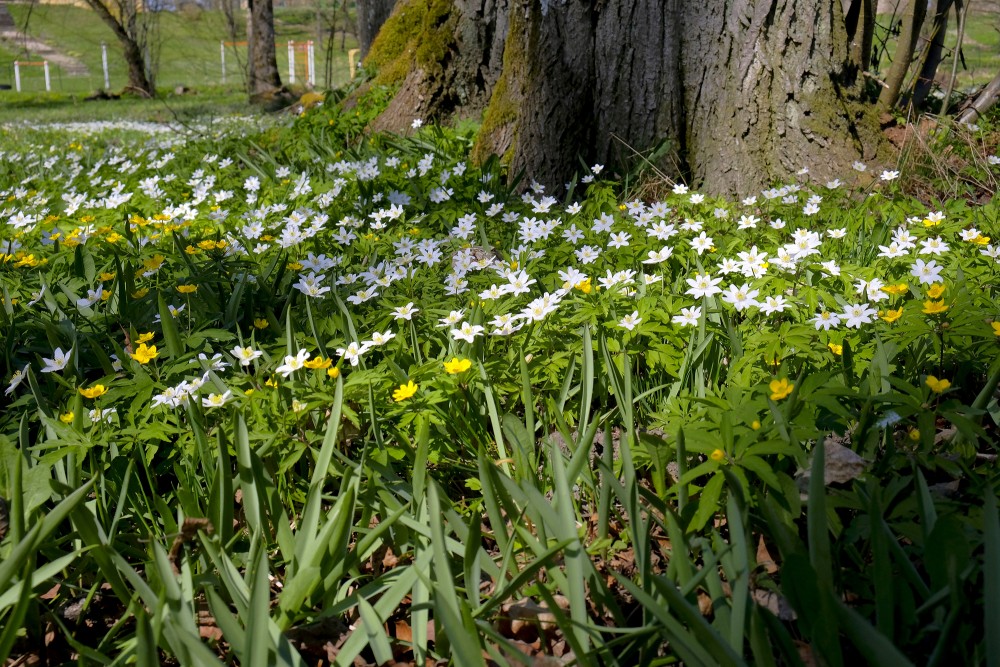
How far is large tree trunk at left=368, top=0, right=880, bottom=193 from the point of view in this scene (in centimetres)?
307

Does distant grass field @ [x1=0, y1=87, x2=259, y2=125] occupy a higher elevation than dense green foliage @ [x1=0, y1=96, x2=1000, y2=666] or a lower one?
higher

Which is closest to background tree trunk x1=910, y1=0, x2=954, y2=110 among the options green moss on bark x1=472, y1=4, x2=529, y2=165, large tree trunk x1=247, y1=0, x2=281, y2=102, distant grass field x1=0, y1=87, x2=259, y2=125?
green moss on bark x1=472, y1=4, x2=529, y2=165

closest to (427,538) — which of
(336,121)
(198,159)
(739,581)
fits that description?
(739,581)

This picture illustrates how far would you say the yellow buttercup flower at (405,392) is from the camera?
1556 mm

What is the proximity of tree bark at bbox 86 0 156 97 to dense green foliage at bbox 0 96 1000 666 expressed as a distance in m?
17.1

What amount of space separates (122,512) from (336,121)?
3.59 meters

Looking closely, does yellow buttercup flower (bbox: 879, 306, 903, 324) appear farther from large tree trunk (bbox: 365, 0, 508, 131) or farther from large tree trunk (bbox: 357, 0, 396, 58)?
large tree trunk (bbox: 357, 0, 396, 58)

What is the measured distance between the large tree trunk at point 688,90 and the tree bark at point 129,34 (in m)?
16.1

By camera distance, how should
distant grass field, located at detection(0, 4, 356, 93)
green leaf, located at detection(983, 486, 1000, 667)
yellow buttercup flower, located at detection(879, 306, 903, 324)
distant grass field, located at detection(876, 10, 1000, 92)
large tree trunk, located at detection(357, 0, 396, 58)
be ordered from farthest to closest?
distant grass field, located at detection(0, 4, 356, 93)
large tree trunk, located at detection(357, 0, 396, 58)
distant grass field, located at detection(876, 10, 1000, 92)
yellow buttercup flower, located at detection(879, 306, 903, 324)
green leaf, located at detection(983, 486, 1000, 667)

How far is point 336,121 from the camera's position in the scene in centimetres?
466

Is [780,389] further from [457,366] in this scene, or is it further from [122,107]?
[122,107]

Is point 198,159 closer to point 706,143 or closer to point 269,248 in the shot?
point 269,248

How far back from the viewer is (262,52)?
1480 cm

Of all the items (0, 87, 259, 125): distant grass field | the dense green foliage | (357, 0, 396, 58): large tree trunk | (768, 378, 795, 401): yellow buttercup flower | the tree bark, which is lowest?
the dense green foliage
